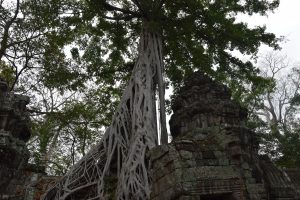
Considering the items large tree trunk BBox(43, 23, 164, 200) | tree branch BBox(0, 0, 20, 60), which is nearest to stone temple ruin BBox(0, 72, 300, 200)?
large tree trunk BBox(43, 23, 164, 200)

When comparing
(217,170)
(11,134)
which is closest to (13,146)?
(11,134)

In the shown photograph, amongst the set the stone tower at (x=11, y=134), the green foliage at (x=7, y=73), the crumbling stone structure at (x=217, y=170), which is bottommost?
the crumbling stone structure at (x=217, y=170)

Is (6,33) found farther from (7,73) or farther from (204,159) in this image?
(204,159)

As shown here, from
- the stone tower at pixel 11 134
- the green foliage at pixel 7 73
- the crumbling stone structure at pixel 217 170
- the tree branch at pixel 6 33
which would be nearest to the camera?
the crumbling stone structure at pixel 217 170

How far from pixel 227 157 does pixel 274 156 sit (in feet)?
25.6

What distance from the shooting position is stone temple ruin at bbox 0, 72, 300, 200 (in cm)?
374

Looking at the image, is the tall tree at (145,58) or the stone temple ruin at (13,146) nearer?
the stone temple ruin at (13,146)

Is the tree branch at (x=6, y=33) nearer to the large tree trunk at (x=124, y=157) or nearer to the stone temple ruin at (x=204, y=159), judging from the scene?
the large tree trunk at (x=124, y=157)

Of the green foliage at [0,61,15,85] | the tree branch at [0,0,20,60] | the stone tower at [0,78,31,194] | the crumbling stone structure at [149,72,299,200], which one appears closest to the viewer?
the crumbling stone structure at [149,72,299,200]

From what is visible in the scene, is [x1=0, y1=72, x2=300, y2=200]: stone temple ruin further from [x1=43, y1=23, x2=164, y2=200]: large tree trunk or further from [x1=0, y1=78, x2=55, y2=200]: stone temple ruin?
[x1=43, y1=23, x2=164, y2=200]: large tree trunk

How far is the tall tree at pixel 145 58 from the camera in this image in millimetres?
5895

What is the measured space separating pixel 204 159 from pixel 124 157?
7.64ft

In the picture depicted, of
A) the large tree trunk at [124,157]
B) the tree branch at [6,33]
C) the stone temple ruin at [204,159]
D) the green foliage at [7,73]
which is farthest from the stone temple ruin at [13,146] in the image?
the green foliage at [7,73]

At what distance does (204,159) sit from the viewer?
12.8 feet
